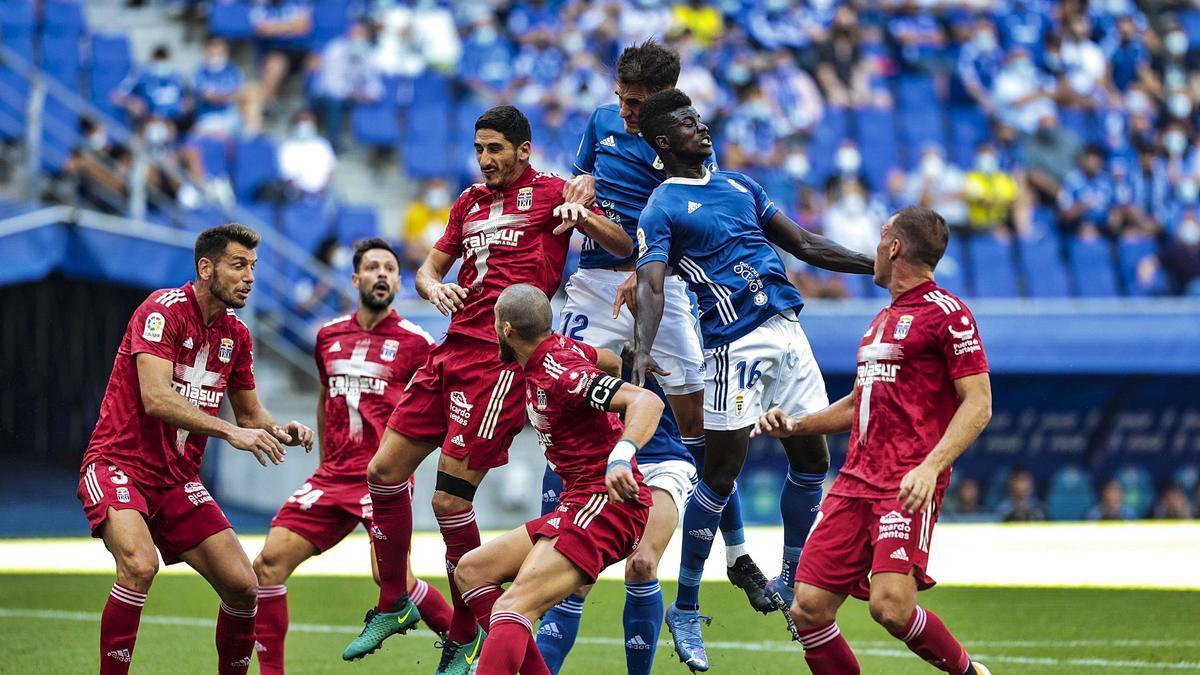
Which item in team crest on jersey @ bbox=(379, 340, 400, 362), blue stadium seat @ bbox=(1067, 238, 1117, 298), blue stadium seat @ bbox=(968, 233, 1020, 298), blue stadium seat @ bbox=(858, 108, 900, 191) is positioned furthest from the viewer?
blue stadium seat @ bbox=(858, 108, 900, 191)

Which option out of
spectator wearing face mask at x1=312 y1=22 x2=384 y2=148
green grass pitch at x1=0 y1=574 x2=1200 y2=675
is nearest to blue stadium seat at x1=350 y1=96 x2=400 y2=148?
spectator wearing face mask at x1=312 y1=22 x2=384 y2=148

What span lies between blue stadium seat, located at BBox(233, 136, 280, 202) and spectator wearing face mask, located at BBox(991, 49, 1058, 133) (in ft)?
34.8

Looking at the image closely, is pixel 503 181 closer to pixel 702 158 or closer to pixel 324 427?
pixel 702 158

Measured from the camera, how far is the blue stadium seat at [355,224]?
1812 cm

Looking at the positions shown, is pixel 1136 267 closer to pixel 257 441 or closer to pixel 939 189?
pixel 939 189

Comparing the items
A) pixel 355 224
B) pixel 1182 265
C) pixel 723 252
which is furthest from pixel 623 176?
pixel 1182 265

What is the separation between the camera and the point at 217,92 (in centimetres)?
1905

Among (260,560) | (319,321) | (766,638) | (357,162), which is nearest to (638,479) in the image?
(260,560)

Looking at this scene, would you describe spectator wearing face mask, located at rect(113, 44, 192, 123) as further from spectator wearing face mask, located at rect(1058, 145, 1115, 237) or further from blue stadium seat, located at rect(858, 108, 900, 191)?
spectator wearing face mask, located at rect(1058, 145, 1115, 237)

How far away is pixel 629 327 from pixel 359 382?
184 centimetres

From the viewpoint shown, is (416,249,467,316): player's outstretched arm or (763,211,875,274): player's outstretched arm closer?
(416,249,467,316): player's outstretched arm

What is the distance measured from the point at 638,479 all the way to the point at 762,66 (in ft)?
51.7

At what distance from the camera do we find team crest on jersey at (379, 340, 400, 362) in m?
9.09

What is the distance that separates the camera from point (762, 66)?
21.2 metres
